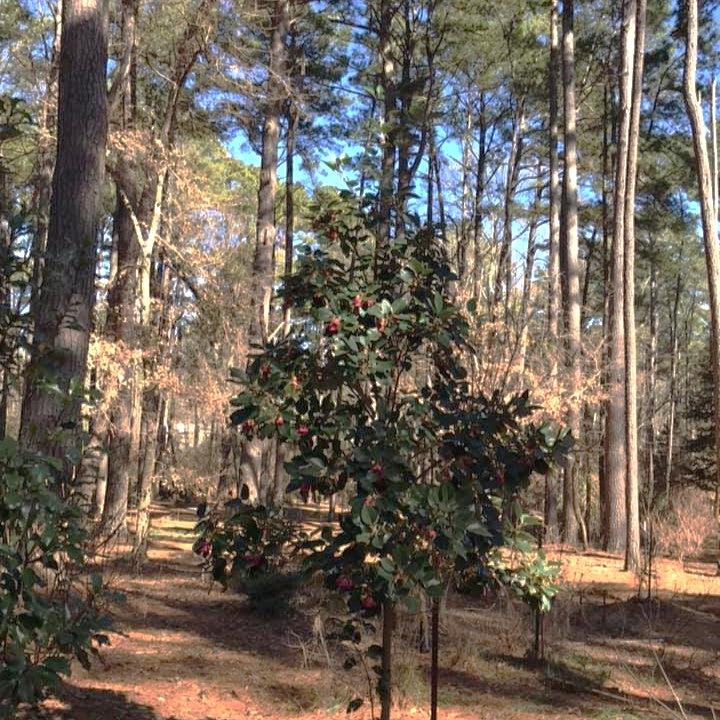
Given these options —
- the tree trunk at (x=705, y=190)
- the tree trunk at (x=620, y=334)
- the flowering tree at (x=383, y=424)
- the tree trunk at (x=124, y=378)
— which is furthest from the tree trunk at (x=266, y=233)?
the flowering tree at (x=383, y=424)

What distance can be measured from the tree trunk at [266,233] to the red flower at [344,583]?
821 cm

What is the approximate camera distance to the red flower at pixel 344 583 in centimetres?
232

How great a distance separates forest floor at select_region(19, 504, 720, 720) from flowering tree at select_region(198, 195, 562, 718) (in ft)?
3.66

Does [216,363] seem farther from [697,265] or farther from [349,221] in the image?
[697,265]

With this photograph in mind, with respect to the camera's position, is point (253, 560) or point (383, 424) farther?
Answer: point (253, 560)

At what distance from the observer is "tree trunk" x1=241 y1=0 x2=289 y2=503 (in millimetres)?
11023

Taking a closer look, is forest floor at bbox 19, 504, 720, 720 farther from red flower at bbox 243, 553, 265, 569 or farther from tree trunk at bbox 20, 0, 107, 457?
tree trunk at bbox 20, 0, 107, 457

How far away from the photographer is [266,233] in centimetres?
1220

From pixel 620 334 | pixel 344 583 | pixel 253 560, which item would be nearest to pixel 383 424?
pixel 344 583

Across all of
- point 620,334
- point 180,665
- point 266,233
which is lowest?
Answer: point 180,665

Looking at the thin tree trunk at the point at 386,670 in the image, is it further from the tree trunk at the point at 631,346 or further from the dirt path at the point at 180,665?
the tree trunk at the point at 631,346

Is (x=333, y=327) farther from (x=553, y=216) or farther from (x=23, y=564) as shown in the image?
(x=553, y=216)

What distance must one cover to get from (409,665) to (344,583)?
3180mm

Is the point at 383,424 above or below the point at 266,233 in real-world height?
below
